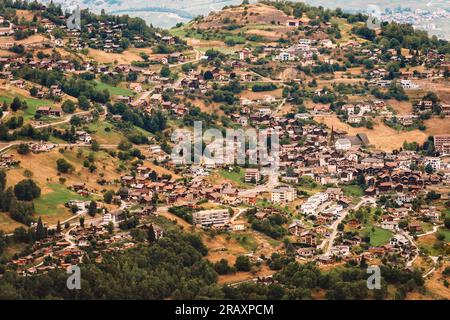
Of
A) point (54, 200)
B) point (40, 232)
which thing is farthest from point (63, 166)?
point (40, 232)

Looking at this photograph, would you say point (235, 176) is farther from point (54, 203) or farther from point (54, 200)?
point (54, 203)

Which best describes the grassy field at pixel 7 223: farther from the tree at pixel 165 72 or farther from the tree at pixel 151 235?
the tree at pixel 165 72

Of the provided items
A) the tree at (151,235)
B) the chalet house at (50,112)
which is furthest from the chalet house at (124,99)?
the tree at (151,235)

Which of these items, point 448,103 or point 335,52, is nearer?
point 448,103
